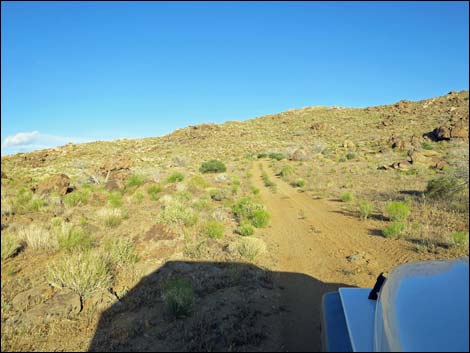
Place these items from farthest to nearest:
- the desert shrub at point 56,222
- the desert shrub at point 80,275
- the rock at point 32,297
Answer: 1. the desert shrub at point 56,222
2. the desert shrub at point 80,275
3. the rock at point 32,297

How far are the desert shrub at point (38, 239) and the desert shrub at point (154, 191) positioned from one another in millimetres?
6329

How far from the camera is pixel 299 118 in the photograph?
72250 mm

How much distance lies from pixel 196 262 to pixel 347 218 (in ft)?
19.9

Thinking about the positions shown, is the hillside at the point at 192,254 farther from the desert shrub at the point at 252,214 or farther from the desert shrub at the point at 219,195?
the desert shrub at the point at 219,195

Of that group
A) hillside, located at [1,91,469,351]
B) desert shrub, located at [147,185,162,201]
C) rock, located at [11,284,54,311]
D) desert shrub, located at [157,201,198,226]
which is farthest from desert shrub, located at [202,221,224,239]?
desert shrub, located at [147,185,162,201]

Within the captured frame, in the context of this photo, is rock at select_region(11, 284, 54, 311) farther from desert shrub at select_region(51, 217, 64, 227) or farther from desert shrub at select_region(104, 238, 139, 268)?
desert shrub at select_region(51, 217, 64, 227)

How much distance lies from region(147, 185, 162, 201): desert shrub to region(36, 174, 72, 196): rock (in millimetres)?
3255

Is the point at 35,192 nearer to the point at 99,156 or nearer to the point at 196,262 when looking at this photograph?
the point at 196,262

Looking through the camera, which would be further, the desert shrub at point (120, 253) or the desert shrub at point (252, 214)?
the desert shrub at point (252, 214)

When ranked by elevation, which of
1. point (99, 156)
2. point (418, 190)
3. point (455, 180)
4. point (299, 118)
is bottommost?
point (418, 190)

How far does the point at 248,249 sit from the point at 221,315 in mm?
2476

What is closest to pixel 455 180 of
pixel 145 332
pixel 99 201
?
pixel 145 332

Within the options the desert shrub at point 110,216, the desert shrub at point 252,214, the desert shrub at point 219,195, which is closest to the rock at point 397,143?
the desert shrub at point 219,195

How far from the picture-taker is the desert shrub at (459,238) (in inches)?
253
